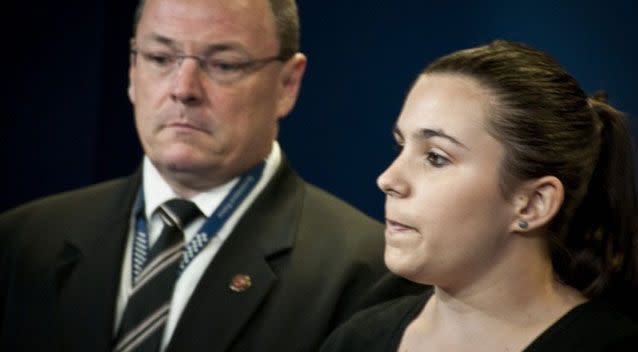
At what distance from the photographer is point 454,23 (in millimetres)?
3307

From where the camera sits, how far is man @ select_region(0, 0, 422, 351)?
2605 millimetres

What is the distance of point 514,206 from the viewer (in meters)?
2.23

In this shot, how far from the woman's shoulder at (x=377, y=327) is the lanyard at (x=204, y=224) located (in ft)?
1.18

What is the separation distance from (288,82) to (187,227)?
425 millimetres

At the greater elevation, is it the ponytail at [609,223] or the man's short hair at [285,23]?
the man's short hair at [285,23]

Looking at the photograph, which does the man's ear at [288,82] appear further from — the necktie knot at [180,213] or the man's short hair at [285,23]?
the necktie knot at [180,213]

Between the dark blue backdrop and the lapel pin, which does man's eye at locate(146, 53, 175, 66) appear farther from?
the dark blue backdrop

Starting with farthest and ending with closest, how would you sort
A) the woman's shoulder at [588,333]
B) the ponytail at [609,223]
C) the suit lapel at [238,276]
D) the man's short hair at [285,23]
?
the man's short hair at [285,23] → the suit lapel at [238,276] → the ponytail at [609,223] → the woman's shoulder at [588,333]

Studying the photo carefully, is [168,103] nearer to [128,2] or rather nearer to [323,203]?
[323,203]

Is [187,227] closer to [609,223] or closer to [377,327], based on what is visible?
[377,327]

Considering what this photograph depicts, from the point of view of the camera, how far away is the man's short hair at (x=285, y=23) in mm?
2820

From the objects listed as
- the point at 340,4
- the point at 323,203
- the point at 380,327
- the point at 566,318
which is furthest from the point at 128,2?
the point at 566,318

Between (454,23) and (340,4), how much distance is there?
38 cm

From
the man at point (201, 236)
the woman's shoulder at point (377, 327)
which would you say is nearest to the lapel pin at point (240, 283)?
the man at point (201, 236)
